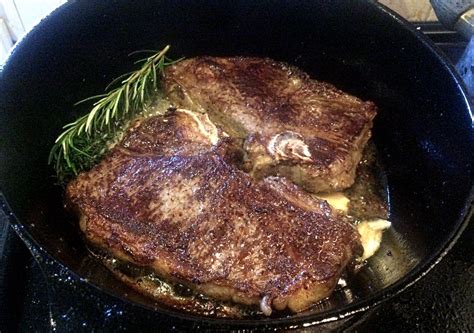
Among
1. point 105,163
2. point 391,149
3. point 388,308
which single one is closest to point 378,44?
point 391,149

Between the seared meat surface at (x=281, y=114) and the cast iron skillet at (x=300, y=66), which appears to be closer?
the cast iron skillet at (x=300, y=66)

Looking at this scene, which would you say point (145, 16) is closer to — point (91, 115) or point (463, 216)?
point (91, 115)

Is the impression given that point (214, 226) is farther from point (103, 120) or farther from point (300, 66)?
point (300, 66)

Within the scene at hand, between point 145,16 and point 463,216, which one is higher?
point 145,16

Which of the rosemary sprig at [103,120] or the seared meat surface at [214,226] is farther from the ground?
the rosemary sprig at [103,120]

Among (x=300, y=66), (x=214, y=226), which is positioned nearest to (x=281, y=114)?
(x=300, y=66)
